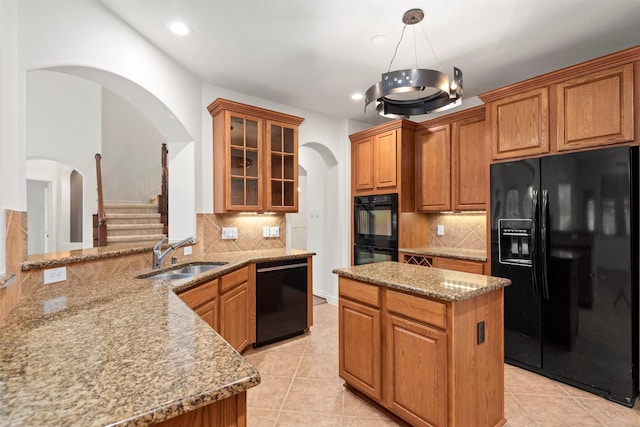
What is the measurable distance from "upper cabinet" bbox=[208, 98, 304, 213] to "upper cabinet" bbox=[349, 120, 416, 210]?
41.6 inches

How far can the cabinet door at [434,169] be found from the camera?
142 inches

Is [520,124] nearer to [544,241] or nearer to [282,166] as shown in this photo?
[544,241]

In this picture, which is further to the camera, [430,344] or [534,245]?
[534,245]

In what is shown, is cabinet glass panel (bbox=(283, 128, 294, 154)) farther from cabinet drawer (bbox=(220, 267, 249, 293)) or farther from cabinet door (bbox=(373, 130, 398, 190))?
cabinet drawer (bbox=(220, 267, 249, 293))

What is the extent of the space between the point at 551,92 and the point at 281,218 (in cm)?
293

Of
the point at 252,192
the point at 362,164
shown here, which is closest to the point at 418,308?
the point at 252,192

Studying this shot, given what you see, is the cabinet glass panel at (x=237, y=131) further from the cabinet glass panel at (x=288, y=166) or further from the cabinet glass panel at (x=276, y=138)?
the cabinet glass panel at (x=288, y=166)

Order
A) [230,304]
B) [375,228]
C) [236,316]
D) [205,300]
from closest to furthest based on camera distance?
[205,300]
[230,304]
[236,316]
[375,228]

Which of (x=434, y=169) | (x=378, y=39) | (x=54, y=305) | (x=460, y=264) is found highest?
(x=378, y=39)

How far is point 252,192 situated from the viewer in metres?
3.41

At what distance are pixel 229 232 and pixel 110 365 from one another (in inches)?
106

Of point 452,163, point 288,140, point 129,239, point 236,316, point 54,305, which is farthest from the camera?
point 129,239

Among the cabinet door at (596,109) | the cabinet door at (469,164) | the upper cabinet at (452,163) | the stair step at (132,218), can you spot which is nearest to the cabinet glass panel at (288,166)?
the upper cabinet at (452,163)

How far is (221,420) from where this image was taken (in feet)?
2.53
